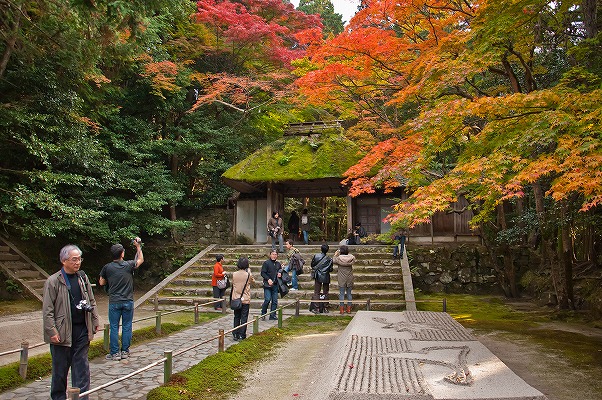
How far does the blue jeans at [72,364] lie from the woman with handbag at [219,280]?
5.63 metres

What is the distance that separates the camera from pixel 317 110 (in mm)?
19953

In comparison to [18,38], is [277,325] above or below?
below

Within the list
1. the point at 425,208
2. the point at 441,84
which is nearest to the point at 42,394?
the point at 425,208

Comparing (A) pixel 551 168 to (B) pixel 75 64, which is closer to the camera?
(A) pixel 551 168

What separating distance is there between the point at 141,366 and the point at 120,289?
40.8 inches

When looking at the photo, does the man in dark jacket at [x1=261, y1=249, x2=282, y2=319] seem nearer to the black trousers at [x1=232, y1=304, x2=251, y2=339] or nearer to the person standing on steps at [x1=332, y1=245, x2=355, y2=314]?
the black trousers at [x1=232, y1=304, x2=251, y2=339]

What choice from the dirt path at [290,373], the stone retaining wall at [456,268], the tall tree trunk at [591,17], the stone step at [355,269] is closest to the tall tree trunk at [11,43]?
the stone step at [355,269]

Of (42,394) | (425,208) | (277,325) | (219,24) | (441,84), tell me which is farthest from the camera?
(219,24)

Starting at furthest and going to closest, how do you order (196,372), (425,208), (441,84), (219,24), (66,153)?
(219,24), (66,153), (441,84), (425,208), (196,372)

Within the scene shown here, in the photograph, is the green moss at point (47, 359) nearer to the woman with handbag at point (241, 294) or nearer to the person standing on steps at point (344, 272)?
the woman with handbag at point (241, 294)

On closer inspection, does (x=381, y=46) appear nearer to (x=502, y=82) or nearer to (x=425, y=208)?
(x=502, y=82)

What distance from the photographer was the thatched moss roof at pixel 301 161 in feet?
52.0

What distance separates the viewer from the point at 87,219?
12586 mm

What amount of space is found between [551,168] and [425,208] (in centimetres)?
167
